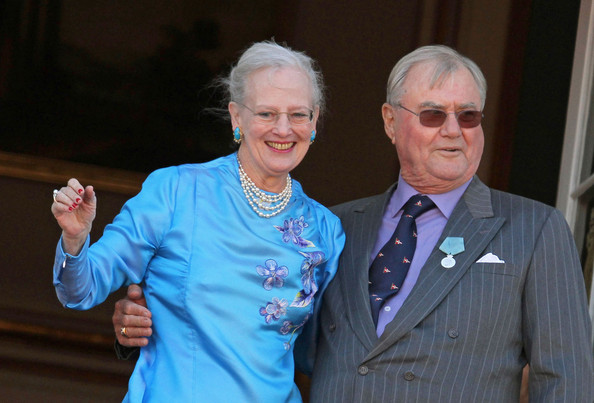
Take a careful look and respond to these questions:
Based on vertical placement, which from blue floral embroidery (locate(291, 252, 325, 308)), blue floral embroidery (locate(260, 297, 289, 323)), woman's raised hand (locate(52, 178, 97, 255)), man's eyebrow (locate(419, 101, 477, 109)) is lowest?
blue floral embroidery (locate(260, 297, 289, 323))

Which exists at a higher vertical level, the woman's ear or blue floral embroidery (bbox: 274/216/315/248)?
the woman's ear

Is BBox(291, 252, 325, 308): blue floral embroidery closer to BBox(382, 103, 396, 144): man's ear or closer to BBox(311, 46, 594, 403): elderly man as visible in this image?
BBox(311, 46, 594, 403): elderly man

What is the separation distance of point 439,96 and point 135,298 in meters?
0.98

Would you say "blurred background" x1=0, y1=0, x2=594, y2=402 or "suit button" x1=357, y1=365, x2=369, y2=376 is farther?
"blurred background" x1=0, y1=0, x2=594, y2=402

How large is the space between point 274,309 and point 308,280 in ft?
0.50

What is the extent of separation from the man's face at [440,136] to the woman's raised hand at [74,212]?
1028mm

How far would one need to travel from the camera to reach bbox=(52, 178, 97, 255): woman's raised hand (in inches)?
88.1

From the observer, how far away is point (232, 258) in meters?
2.65

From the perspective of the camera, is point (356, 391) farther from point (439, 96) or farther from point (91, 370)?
point (91, 370)

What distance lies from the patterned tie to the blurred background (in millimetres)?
1677

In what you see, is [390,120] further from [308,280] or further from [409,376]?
[409,376]

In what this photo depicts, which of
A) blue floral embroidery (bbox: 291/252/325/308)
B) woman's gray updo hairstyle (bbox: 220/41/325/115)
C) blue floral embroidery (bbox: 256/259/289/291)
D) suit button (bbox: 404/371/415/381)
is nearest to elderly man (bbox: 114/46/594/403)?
suit button (bbox: 404/371/415/381)

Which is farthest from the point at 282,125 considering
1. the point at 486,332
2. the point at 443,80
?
the point at 486,332

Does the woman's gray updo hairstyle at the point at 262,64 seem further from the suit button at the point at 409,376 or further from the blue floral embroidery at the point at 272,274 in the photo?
the suit button at the point at 409,376
